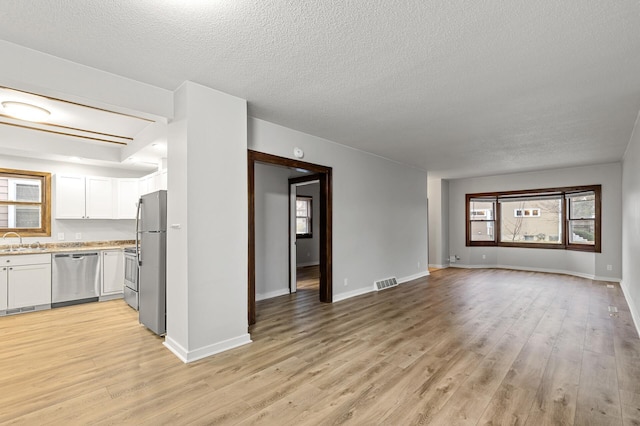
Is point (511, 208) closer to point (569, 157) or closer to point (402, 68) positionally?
point (569, 157)

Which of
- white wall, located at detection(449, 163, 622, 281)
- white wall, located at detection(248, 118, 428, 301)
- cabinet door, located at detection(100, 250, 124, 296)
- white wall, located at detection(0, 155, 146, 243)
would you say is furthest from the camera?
white wall, located at detection(449, 163, 622, 281)

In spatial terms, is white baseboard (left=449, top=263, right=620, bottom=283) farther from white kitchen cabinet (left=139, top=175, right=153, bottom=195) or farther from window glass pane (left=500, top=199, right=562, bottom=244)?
white kitchen cabinet (left=139, top=175, right=153, bottom=195)

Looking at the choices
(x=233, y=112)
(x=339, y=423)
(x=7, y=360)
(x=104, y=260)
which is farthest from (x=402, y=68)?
(x=104, y=260)

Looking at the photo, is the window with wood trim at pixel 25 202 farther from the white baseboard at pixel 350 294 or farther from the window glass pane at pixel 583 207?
the window glass pane at pixel 583 207

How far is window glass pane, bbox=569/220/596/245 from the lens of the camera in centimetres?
736

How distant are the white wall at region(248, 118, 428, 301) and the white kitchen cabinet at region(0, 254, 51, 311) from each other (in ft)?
12.3

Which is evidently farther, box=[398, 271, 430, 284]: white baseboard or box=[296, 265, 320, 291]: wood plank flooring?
box=[398, 271, 430, 284]: white baseboard

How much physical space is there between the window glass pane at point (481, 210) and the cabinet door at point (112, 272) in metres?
8.76

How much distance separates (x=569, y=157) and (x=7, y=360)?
8996 millimetres

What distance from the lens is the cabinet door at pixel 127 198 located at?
5879 millimetres

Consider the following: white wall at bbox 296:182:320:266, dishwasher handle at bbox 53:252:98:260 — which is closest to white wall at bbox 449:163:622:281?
white wall at bbox 296:182:320:266

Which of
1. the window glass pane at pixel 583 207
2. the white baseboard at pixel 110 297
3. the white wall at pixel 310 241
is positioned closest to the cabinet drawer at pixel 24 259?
the white baseboard at pixel 110 297

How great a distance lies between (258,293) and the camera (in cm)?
526

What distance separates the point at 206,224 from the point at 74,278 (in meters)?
3.48
